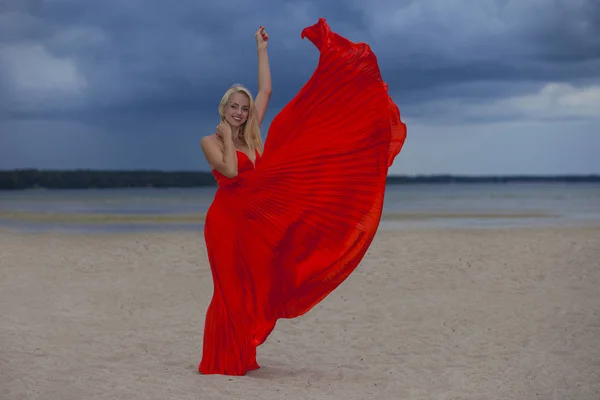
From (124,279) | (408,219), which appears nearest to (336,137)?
(124,279)

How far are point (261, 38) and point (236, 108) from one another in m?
0.74

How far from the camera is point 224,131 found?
19.0 ft

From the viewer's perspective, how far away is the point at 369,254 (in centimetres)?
1501

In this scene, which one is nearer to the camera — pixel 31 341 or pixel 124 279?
pixel 31 341

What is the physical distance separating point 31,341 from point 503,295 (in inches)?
244

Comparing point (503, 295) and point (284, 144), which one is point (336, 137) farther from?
point (503, 295)

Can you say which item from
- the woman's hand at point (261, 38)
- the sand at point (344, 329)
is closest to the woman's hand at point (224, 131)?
the woman's hand at point (261, 38)

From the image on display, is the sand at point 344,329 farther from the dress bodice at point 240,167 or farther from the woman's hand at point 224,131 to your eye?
the woman's hand at point 224,131

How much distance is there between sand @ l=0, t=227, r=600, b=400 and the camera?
623cm

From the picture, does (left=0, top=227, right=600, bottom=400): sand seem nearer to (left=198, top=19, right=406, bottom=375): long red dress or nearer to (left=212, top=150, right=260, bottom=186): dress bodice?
(left=198, top=19, right=406, bottom=375): long red dress

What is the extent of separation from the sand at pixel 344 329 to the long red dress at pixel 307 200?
27.9 inches

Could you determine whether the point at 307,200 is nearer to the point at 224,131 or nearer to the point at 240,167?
the point at 240,167

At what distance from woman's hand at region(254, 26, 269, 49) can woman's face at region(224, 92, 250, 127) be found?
1.91 feet

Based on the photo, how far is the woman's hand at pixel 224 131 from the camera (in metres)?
5.79
